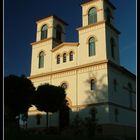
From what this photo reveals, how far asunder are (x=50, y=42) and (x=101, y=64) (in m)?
10.5

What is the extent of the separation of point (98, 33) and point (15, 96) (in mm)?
14101

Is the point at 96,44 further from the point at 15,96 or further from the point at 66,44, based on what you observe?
the point at 15,96

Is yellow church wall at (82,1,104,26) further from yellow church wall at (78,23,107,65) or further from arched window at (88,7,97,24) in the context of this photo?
yellow church wall at (78,23,107,65)

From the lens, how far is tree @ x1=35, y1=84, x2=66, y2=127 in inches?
1307

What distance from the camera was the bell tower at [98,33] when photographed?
36.8 meters

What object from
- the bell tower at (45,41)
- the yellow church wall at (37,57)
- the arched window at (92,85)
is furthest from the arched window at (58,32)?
the arched window at (92,85)

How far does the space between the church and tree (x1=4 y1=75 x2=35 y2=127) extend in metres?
8.55

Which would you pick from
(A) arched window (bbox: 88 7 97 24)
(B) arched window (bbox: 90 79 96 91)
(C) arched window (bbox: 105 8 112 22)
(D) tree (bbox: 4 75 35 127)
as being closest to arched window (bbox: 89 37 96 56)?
(A) arched window (bbox: 88 7 97 24)

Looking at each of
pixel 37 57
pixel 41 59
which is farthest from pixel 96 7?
pixel 37 57

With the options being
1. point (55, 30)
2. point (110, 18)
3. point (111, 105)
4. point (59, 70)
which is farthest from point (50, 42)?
point (111, 105)

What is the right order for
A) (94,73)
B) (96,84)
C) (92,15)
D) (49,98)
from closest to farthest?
(49,98)
(96,84)
(94,73)
(92,15)

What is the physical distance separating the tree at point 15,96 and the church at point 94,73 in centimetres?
855

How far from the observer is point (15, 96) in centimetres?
2916
